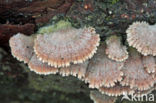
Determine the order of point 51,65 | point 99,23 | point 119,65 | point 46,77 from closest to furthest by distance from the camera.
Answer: point 51,65 < point 119,65 < point 99,23 < point 46,77

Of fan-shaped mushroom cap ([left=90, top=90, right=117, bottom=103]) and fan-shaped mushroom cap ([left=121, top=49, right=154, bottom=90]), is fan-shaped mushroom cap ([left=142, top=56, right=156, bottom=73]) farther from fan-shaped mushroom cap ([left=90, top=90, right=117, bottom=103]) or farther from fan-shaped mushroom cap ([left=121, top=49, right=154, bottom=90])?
fan-shaped mushroom cap ([left=90, top=90, right=117, bottom=103])

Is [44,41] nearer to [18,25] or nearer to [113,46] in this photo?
[18,25]

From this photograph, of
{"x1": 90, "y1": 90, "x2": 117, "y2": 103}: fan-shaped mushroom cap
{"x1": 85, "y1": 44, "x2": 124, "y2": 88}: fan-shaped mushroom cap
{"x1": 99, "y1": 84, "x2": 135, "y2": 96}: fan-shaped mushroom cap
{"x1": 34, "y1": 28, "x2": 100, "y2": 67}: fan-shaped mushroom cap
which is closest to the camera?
{"x1": 34, "y1": 28, "x2": 100, "y2": 67}: fan-shaped mushroom cap

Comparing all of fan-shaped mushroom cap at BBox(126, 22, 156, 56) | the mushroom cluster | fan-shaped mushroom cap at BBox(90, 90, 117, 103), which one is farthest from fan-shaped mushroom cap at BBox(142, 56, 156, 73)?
fan-shaped mushroom cap at BBox(90, 90, 117, 103)

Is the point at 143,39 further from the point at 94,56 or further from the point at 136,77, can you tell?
the point at 94,56

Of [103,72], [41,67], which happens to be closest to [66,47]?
[41,67]

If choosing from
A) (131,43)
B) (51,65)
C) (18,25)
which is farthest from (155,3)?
(18,25)

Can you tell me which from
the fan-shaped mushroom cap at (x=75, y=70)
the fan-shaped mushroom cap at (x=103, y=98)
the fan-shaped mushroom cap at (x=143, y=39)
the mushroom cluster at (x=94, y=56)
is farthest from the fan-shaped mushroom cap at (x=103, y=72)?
the fan-shaped mushroom cap at (x=103, y=98)
